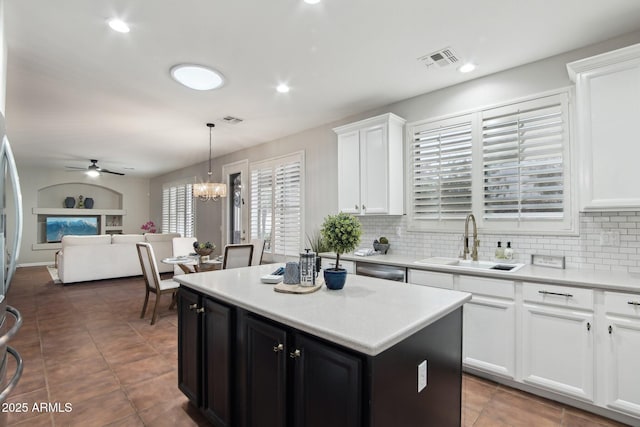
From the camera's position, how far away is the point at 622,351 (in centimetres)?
202

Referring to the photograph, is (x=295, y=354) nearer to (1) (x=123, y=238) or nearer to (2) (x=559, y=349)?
(2) (x=559, y=349)

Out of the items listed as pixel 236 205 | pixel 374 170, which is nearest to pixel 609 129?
pixel 374 170

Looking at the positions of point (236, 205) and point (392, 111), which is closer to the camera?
point (392, 111)

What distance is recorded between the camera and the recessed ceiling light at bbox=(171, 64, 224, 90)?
3.00 metres

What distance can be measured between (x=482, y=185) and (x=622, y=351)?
1.64 metres

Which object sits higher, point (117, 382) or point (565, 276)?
point (565, 276)

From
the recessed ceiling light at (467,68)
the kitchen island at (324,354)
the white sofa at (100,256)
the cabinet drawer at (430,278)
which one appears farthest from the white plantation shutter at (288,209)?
the white sofa at (100,256)

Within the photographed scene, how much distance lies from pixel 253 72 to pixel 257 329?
2.51 m

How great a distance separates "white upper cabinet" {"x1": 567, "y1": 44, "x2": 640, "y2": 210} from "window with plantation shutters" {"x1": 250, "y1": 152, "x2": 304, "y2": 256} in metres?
3.48

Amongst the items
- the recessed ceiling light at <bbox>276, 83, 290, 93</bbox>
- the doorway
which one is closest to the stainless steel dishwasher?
the recessed ceiling light at <bbox>276, 83, 290, 93</bbox>

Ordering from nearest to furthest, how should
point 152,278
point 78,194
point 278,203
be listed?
point 152,278, point 278,203, point 78,194

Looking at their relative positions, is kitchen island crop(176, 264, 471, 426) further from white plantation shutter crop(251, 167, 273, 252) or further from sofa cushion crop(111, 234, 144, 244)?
sofa cushion crop(111, 234, 144, 244)

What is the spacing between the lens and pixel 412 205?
3668 millimetres

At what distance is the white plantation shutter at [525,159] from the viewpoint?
2725 millimetres
